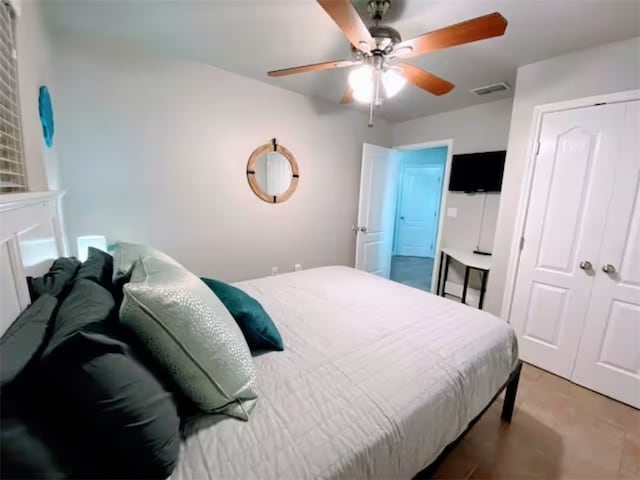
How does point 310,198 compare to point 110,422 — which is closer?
point 110,422

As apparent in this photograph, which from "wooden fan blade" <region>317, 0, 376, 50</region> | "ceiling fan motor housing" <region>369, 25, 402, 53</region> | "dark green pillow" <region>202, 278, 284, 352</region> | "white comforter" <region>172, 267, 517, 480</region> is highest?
"ceiling fan motor housing" <region>369, 25, 402, 53</region>

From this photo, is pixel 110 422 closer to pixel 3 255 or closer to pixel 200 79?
pixel 3 255

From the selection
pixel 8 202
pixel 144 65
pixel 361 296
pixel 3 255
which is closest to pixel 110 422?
pixel 3 255

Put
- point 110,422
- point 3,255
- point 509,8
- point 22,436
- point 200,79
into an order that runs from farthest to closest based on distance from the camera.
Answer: point 200,79
point 509,8
point 3,255
point 110,422
point 22,436

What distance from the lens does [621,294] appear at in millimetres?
1985

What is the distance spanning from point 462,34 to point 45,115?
94.2 inches

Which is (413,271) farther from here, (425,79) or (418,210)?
(425,79)

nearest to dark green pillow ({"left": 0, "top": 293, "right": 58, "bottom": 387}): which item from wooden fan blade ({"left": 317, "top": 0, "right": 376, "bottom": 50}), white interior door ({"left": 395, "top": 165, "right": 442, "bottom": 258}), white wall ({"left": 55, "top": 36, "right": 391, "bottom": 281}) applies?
wooden fan blade ({"left": 317, "top": 0, "right": 376, "bottom": 50})

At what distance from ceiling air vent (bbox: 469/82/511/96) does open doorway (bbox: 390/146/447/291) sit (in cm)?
299

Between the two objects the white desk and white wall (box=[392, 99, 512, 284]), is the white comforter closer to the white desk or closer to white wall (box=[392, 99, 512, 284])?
the white desk

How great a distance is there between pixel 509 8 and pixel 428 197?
16.1ft

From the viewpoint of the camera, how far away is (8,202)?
86cm

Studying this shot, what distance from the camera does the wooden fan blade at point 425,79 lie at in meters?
1.73

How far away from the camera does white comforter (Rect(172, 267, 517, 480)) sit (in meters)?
0.77
